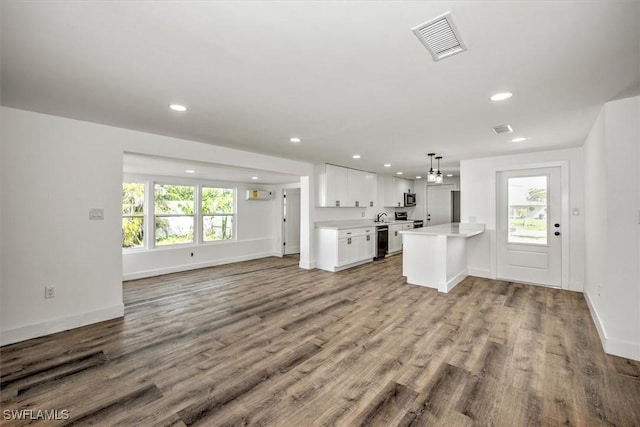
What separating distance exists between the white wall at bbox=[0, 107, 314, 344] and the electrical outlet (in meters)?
0.03

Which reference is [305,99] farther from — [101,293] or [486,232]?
[486,232]

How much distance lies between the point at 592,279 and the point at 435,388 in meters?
3.00

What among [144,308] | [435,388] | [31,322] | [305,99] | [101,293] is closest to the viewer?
[435,388]

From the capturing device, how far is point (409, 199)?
9258 millimetres

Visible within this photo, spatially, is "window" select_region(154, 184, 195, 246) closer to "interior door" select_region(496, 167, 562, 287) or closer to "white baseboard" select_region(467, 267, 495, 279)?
"white baseboard" select_region(467, 267, 495, 279)

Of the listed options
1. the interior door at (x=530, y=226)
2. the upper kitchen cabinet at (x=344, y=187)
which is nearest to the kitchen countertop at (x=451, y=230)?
the interior door at (x=530, y=226)

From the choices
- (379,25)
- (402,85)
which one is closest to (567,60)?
(402,85)

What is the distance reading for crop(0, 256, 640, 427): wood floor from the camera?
1.83 meters

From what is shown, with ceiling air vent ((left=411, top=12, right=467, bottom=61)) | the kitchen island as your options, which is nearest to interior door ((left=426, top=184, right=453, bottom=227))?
the kitchen island

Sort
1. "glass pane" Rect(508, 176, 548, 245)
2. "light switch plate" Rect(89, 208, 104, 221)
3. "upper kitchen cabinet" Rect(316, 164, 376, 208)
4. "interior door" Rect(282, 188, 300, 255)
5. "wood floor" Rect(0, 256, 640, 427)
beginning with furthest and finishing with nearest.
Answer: "interior door" Rect(282, 188, 300, 255) → "upper kitchen cabinet" Rect(316, 164, 376, 208) → "glass pane" Rect(508, 176, 548, 245) → "light switch plate" Rect(89, 208, 104, 221) → "wood floor" Rect(0, 256, 640, 427)

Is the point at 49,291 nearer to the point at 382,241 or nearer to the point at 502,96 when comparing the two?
the point at 502,96

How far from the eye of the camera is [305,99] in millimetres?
2498

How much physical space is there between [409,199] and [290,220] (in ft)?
13.4

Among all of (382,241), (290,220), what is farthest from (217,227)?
(382,241)
